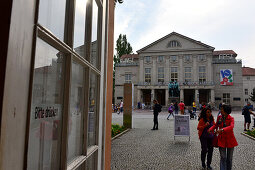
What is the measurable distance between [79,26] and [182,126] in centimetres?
759

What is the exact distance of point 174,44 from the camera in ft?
158

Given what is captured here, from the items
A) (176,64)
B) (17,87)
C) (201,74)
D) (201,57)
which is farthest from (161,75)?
(17,87)

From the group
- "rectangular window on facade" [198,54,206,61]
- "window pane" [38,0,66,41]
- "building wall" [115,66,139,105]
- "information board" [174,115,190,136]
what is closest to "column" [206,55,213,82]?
"rectangular window on facade" [198,54,206,61]

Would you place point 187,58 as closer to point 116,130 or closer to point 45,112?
point 116,130

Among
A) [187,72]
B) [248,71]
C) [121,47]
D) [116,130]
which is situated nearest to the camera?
[116,130]

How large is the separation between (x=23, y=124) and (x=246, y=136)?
443 inches

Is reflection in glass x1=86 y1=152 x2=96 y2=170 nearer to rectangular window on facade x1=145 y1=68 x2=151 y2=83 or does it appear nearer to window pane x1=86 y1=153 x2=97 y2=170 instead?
window pane x1=86 y1=153 x2=97 y2=170

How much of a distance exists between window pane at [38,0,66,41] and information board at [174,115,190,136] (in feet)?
25.5

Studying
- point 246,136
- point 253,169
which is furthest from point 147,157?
point 246,136

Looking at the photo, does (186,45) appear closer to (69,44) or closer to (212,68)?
(212,68)

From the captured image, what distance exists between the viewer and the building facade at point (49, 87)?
0.84 metres

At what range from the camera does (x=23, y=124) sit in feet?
3.15

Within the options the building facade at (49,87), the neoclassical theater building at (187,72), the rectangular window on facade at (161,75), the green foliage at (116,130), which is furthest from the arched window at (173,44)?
the building facade at (49,87)

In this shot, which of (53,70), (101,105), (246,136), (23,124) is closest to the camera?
(23,124)
